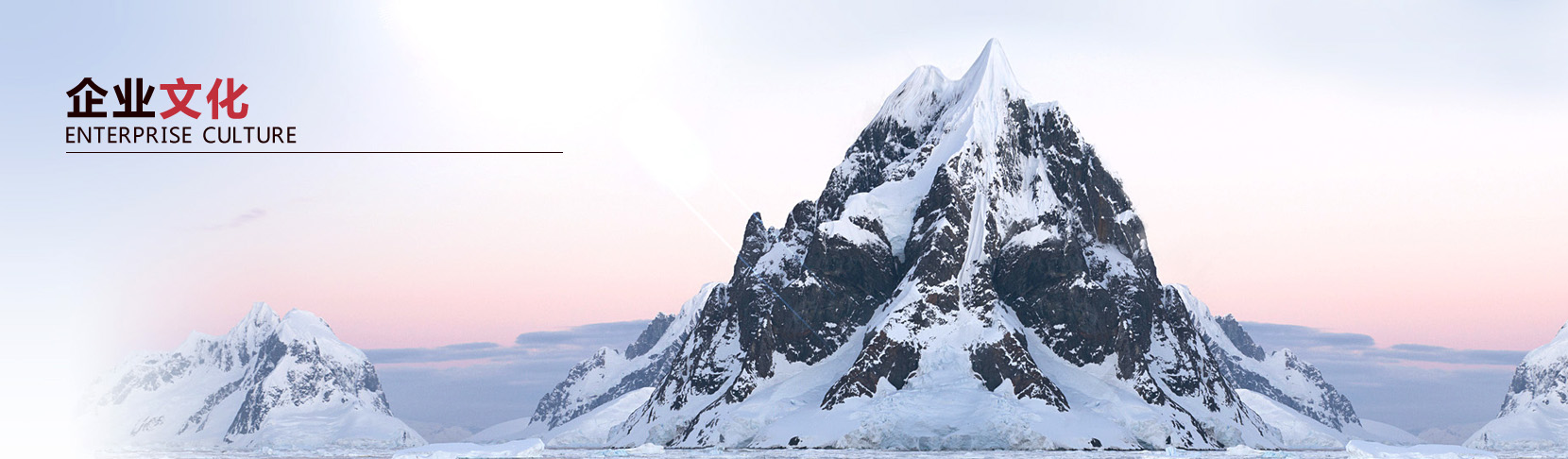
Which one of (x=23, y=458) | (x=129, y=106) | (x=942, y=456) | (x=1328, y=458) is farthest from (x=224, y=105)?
(x=1328, y=458)

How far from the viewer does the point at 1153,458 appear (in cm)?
15775

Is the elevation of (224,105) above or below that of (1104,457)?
above

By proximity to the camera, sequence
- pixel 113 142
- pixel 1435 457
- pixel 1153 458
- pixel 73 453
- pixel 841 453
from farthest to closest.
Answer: pixel 841 453 → pixel 1153 458 → pixel 1435 457 → pixel 73 453 → pixel 113 142

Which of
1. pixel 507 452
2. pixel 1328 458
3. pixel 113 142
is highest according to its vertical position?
pixel 113 142

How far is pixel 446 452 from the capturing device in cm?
12862

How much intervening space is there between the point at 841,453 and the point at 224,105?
110 meters

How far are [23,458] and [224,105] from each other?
3186cm

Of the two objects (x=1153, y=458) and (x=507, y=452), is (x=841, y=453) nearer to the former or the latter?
(x=1153, y=458)

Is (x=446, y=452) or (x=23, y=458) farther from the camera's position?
(x=446, y=452)

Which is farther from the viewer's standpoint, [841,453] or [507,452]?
[841,453]

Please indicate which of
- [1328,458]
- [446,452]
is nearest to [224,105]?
[446,452]

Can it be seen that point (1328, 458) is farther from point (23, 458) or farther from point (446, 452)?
point (23, 458)

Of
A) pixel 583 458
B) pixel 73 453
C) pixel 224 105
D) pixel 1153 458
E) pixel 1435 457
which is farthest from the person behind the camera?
pixel 583 458

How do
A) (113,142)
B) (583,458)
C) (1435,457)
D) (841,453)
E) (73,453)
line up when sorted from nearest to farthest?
(113,142), (73,453), (1435,457), (583,458), (841,453)
